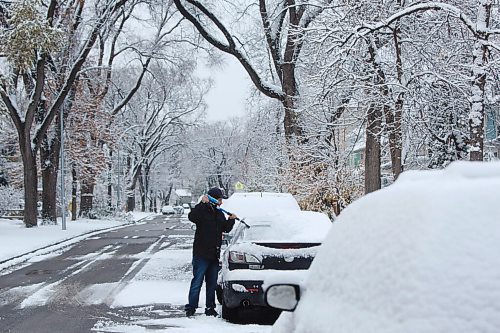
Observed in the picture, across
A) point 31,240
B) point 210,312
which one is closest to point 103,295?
point 210,312

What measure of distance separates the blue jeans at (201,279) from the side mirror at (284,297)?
20.1ft

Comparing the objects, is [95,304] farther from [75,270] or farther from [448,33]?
[448,33]

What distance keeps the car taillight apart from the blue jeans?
0.66m

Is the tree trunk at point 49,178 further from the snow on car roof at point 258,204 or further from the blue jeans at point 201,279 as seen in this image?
the blue jeans at point 201,279

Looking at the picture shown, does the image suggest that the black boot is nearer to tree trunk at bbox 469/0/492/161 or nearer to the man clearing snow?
the man clearing snow

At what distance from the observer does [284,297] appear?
12.3 ft

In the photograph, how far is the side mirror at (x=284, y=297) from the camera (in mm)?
3716

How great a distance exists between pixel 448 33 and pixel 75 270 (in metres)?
11.0

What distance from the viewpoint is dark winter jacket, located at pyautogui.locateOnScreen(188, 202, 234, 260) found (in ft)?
32.5

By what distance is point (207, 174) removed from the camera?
3777 inches

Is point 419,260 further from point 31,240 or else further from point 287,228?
point 31,240

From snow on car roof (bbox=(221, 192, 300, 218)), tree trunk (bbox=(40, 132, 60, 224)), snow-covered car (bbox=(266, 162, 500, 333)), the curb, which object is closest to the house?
tree trunk (bbox=(40, 132, 60, 224))

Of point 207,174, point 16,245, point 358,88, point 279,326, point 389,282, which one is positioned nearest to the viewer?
point 389,282

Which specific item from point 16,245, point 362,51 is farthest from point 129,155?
point 362,51
